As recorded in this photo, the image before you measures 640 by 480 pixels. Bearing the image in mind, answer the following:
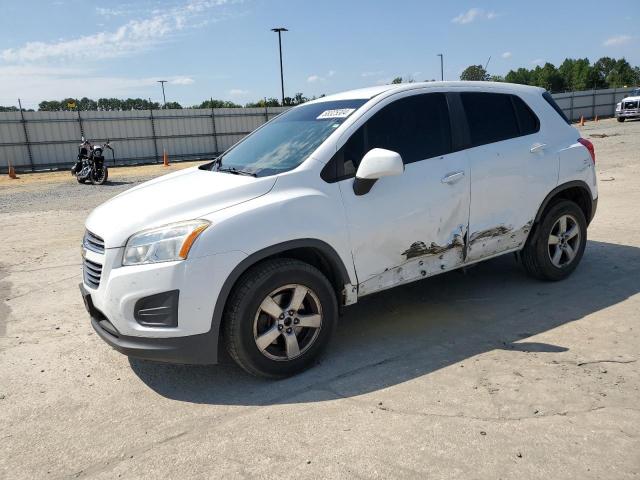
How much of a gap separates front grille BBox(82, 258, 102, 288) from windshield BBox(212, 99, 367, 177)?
1.20 meters

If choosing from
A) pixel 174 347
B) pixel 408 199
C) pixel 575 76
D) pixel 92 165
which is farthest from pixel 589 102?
pixel 575 76

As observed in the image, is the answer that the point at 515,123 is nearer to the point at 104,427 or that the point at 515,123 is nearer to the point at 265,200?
the point at 265,200

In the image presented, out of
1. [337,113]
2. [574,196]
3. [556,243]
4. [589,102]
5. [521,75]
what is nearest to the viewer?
[337,113]

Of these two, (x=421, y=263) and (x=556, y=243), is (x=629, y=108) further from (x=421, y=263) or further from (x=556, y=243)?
(x=421, y=263)

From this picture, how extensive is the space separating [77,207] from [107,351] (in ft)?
28.3

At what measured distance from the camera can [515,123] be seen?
4.65m

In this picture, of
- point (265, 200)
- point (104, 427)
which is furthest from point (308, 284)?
point (104, 427)

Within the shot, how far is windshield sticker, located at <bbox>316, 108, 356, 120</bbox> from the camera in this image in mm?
3877

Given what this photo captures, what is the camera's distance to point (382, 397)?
3.20m

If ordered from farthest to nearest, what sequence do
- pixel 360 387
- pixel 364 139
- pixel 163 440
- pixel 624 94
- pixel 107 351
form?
1. pixel 624 94
2. pixel 107 351
3. pixel 364 139
4. pixel 360 387
5. pixel 163 440

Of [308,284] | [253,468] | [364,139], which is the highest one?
[364,139]

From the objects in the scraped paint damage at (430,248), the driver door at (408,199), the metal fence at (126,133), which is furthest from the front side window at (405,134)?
the metal fence at (126,133)

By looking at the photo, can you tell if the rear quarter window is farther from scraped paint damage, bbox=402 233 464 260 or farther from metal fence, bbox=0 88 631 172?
metal fence, bbox=0 88 631 172

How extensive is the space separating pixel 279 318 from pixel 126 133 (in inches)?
1014
